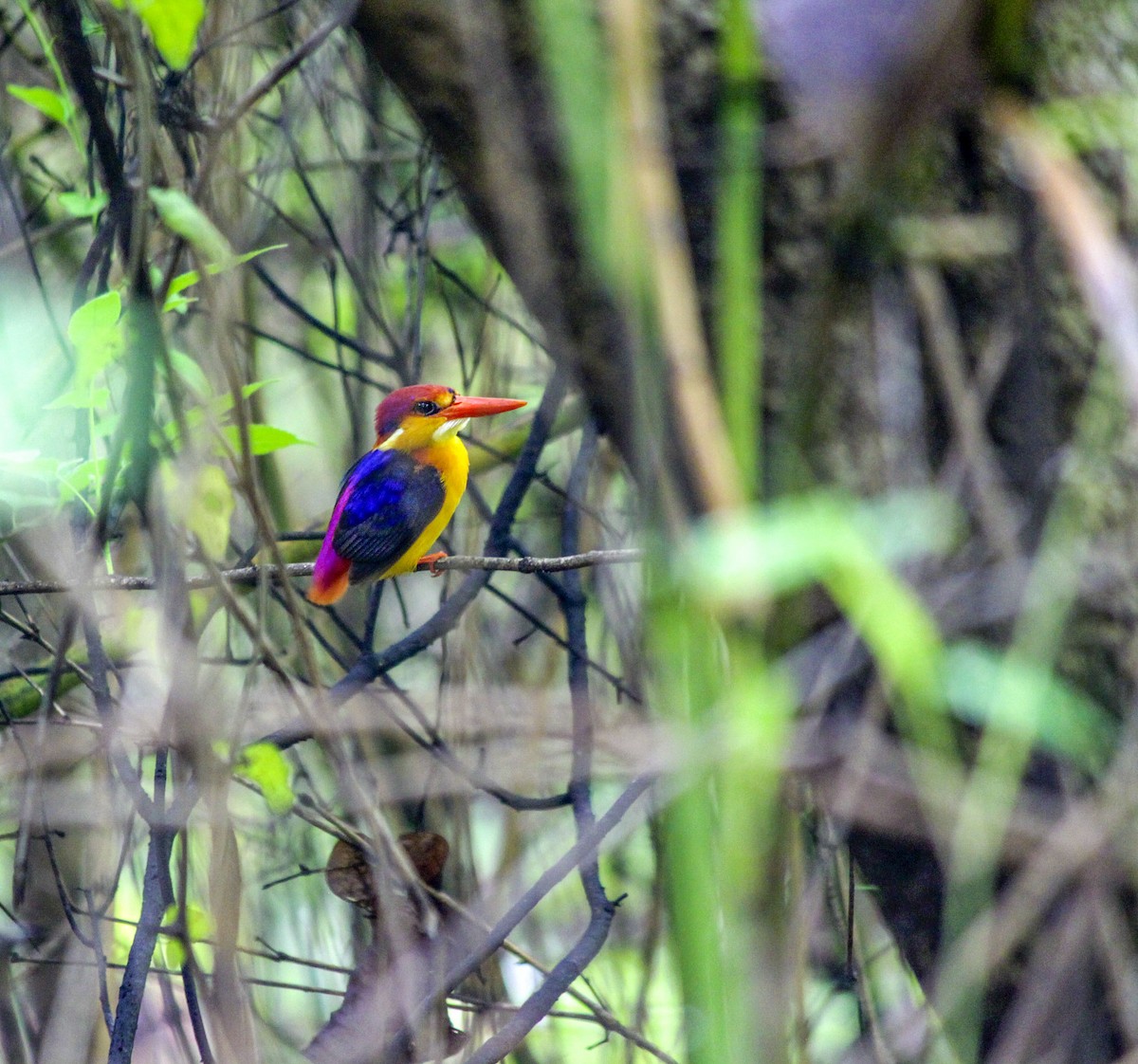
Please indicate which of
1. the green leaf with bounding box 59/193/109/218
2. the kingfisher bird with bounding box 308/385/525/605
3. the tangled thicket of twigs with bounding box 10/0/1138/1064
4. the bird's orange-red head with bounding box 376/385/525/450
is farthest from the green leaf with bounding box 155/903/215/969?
the bird's orange-red head with bounding box 376/385/525/450

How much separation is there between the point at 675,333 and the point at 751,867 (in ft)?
0.83

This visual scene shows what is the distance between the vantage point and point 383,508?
287cm

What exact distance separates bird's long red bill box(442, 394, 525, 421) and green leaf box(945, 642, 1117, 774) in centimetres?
137

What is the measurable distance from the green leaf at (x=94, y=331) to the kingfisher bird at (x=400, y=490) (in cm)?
115

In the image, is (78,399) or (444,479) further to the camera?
(444,479)

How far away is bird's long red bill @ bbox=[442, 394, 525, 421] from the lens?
279 centimetres

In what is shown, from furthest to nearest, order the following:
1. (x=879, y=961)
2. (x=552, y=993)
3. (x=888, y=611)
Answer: (x=879, y=961)
(x=552, y=993)
(x=888, y=611)

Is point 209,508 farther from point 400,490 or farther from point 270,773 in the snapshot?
point 400,490

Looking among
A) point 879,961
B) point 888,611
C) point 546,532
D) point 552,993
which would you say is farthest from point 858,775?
point 546,532

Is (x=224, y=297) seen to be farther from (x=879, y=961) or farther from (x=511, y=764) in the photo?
(x=879, y=961)

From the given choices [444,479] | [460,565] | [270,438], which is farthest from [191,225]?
[444,479]

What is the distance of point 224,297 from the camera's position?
36.8 inches

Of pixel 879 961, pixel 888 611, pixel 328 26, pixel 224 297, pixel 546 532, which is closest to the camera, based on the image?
pixel 888 611

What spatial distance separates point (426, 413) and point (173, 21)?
5.89ft
